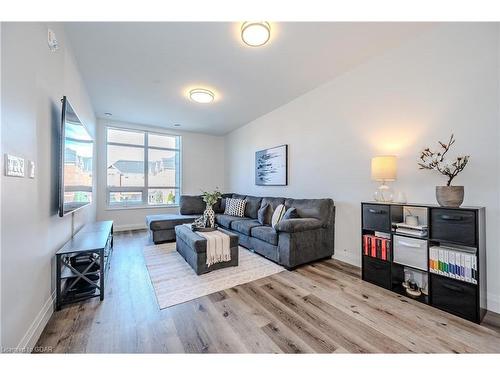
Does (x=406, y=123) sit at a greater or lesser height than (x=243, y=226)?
greater

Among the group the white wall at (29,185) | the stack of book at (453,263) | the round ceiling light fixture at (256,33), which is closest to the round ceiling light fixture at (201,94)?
the round ceiling light fixture at (256,33)

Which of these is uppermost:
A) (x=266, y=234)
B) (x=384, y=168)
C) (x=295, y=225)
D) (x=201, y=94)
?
(x=201, y=94)

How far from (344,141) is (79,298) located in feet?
11.8

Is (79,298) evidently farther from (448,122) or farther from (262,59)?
(448,122)

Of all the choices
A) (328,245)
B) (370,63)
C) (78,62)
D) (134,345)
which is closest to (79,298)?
(134,345)

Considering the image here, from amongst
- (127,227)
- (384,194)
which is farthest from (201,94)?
(127,227)

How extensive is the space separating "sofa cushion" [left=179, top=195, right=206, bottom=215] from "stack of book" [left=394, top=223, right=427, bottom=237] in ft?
12.7

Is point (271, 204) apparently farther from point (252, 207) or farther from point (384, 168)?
point (384, 168)

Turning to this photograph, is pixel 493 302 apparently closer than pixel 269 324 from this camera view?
No

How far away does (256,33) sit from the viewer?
6.67 feet

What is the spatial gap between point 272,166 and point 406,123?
7.97ft

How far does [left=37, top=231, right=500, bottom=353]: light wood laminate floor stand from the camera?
138 centimetres

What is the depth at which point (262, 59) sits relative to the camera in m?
2.60

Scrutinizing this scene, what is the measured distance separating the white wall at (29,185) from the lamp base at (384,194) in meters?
3.16
